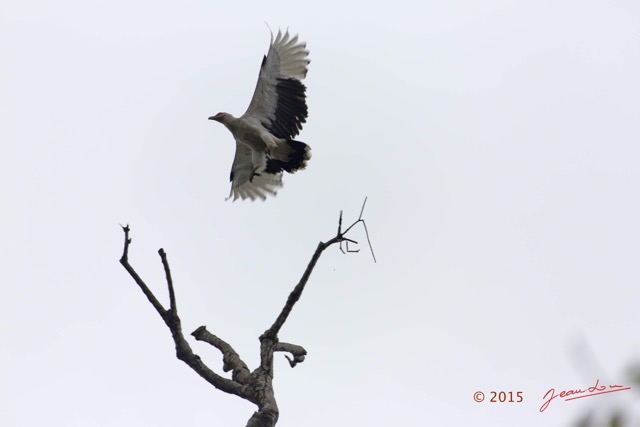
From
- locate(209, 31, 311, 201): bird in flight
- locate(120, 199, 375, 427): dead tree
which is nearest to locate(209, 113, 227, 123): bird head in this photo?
locate(209, 31, 311, 201): bird in flight

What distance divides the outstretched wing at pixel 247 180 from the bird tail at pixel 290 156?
44cm

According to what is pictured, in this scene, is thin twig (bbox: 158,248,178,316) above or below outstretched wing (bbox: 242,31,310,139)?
below

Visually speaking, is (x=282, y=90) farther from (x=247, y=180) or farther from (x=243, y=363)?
(x=243, y=363)

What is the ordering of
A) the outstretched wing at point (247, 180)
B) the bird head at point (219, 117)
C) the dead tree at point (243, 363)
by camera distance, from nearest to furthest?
1. the dead tree at point (243, 363)
2. the bird head at point (219, 117)
3. the outstretched wing at point (247, 180)

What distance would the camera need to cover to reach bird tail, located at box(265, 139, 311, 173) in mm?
10281

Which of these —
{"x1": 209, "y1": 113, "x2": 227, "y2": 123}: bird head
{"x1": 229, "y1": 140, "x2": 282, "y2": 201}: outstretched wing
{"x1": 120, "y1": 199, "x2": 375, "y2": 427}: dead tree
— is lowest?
{"x1": 120, "y1": 199, "x2": 375, "y2": 427}: dead tree

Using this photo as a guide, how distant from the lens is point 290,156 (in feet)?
34.0

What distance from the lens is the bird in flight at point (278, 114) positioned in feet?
33.8

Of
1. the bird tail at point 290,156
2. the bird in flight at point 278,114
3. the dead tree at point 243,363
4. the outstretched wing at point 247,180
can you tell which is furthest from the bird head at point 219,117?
the dead tree at point 243,363

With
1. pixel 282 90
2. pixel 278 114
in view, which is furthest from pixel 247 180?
pixel 282 90

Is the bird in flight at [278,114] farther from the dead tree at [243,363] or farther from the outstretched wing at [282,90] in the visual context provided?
the dead tree at [243,363]

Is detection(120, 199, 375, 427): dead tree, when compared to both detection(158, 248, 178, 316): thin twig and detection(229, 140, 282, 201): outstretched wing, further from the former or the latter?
detection(229, 140, 282, 201): outstretched wing

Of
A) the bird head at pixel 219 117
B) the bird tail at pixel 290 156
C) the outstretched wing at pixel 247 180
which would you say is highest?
the bird head at pixel 219 117

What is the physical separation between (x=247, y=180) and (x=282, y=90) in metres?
1.44
